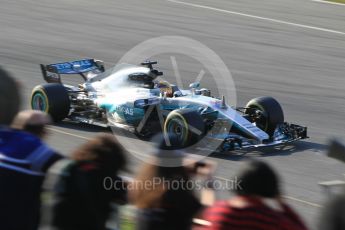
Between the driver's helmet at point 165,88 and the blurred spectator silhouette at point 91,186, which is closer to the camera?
the blurred spectator silhouette at point 91,186

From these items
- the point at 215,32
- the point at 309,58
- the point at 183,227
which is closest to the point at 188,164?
the point at 183,227

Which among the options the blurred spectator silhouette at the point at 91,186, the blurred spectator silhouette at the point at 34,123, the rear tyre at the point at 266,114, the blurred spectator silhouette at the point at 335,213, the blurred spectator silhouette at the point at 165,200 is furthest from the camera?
the rear tyre at the point at 266,114


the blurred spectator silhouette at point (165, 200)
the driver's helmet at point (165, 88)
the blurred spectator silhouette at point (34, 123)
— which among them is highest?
the blurred spectator silhouette at point (34, 123)

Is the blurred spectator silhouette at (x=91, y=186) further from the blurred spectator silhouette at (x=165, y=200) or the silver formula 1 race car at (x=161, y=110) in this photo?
the silver formula 1 race car at (x=161, y=110)

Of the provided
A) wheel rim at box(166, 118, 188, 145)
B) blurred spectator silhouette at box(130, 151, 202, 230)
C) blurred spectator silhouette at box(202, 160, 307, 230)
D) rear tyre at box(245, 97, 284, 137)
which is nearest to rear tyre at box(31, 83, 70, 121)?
wheel rim at box(166, 118, 188, 145)

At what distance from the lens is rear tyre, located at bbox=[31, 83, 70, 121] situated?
12.8 meters

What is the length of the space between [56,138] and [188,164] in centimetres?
740

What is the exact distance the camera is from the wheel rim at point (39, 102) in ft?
42.3

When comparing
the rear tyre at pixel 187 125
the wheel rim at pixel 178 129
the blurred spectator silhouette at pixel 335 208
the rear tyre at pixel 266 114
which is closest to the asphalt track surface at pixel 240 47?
the rear tyre at pixel 266 114

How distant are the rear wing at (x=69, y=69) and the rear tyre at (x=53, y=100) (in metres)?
1.03

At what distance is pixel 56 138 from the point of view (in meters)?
12.4

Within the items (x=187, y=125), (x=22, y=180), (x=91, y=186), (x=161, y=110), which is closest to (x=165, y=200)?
(x=91, y=186)

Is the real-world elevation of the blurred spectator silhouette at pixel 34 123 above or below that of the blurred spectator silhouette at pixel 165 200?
above

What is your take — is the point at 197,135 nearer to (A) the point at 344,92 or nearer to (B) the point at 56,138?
(B) the point at 56,138
